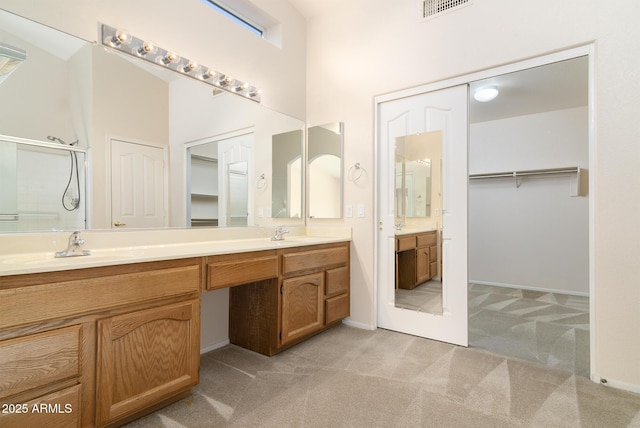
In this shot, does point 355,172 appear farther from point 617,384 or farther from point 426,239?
point 617,384

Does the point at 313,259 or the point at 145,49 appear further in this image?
the point at 313,259

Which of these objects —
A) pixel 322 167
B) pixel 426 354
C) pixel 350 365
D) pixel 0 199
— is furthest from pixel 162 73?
pixel 426 354

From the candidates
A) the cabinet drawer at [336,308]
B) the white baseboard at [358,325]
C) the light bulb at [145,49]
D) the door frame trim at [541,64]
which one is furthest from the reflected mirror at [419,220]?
the light bulb at [145,49]

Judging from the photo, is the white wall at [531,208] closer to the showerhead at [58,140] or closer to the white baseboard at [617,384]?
the white baseboard at [617,384]

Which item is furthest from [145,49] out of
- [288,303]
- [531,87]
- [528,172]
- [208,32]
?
[528,172]

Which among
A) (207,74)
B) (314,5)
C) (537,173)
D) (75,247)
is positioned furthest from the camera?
(537,173)

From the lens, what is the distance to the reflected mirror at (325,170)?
3023 mm

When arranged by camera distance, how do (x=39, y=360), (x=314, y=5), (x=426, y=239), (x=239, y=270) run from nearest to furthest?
(x=39, y=360) < (x=239, y=270) < (x=426, y=239) < (x=314, y=5)

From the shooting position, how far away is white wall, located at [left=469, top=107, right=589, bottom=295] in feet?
13.2

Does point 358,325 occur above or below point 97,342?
below

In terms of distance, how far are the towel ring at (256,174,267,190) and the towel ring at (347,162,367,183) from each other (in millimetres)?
784

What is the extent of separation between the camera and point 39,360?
118cm

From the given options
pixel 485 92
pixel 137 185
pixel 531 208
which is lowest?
pixel 531 208

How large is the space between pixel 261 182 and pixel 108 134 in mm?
1210
